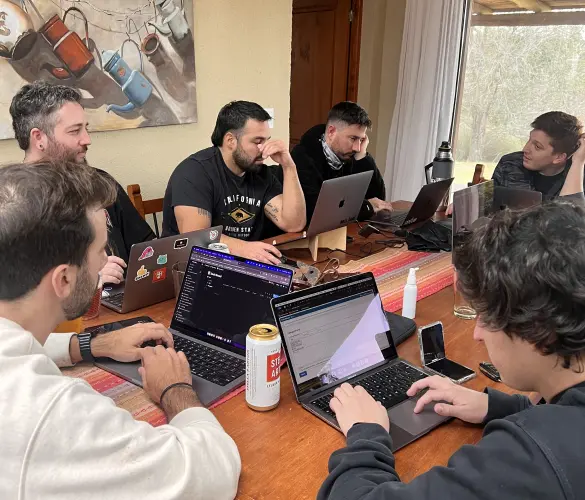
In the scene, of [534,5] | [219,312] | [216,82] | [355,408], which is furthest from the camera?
[534,5]

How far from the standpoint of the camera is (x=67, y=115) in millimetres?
2037

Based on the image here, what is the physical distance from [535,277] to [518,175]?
2459 millimetres

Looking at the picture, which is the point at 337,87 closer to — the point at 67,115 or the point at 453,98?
the point at 453,98

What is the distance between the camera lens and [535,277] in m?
0.75

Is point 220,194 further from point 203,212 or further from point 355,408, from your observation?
point 355,408

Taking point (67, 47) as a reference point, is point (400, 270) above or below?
below

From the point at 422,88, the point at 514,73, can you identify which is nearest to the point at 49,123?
the point at 422,88

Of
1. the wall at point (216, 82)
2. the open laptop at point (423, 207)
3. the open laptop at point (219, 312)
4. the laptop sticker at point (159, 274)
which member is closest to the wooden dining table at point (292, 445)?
the open laptop at point (219, 312)

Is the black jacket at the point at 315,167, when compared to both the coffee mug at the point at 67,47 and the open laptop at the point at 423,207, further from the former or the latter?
the coffee mug at the point at 67,47

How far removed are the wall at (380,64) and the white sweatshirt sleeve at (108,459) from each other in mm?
4209

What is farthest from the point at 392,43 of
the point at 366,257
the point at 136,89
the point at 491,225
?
the point at 491,225

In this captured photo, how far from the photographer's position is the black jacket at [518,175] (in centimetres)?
291

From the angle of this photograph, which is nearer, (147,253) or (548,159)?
(147,253)

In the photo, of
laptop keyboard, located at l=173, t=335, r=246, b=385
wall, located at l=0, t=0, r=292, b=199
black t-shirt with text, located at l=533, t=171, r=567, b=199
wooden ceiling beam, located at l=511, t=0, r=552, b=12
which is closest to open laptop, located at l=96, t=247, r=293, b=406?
laptop keyboard, located at l=173, t=335, r=246, b=385
